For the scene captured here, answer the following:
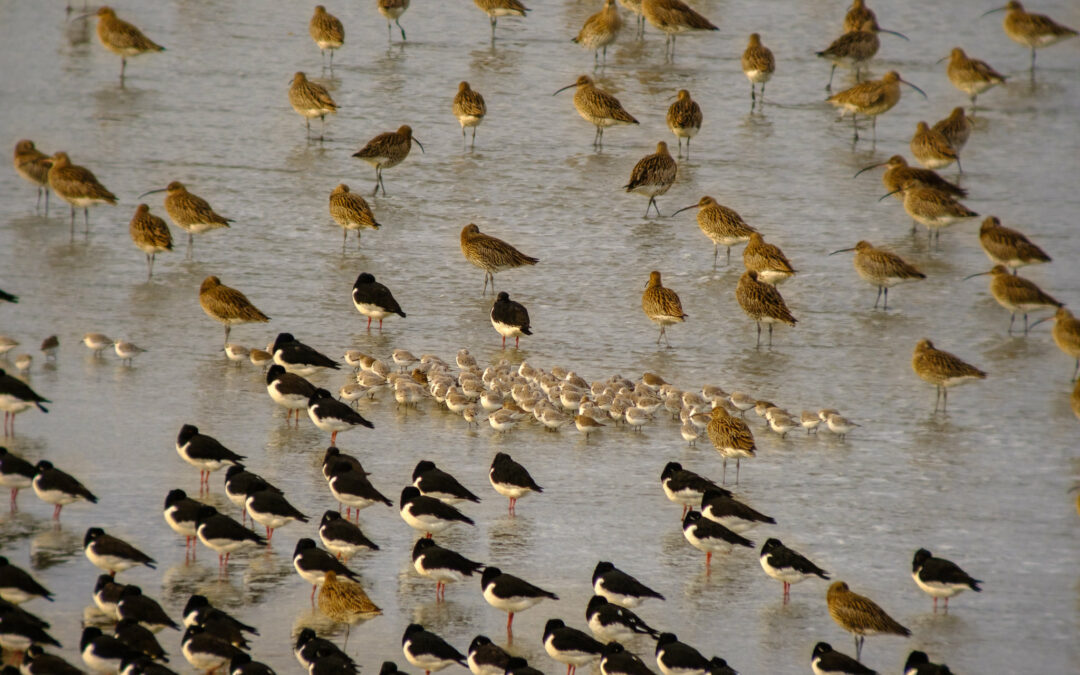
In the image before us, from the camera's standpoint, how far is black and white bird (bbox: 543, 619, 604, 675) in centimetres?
943

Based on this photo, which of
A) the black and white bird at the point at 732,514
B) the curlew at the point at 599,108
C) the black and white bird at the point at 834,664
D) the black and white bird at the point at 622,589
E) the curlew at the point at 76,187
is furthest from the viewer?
the curlew at the point at 599,108

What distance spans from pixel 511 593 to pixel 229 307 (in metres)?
6.54

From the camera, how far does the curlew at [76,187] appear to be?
722 inches

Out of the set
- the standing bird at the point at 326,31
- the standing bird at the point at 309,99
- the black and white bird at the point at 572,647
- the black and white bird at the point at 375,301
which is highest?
the standing bird at the point at 326,31

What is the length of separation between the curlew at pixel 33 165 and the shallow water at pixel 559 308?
519mm

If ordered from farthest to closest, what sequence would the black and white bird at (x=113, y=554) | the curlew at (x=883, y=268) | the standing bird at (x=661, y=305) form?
1. the curlew at (x=883, y=268)
2. the standing bird at (x=661, y=305)
3. the black and white bird at (x=113, y=554)

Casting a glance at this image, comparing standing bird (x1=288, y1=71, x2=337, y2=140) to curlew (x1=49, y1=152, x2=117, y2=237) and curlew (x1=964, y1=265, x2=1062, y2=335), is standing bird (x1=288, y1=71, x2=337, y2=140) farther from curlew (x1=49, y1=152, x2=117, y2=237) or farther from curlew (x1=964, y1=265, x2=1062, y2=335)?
curlew (x1=964, y1=265, x2=1062, y2=335)

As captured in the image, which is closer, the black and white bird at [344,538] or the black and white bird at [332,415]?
the black and white bird at [344,538]

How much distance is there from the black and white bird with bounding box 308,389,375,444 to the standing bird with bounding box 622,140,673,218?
7.71 meters

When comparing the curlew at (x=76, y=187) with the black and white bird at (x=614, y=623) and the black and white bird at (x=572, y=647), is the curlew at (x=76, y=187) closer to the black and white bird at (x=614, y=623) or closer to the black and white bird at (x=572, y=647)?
the black and white bird at (x=614, y=623)

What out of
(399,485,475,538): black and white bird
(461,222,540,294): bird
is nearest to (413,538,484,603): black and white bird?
(399,485,475,538): black and white bird

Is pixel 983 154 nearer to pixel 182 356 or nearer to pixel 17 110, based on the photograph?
pixel 182 356

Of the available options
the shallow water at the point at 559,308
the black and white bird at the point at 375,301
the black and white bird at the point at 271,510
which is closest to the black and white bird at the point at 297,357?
the shallow water at the point at 559,308

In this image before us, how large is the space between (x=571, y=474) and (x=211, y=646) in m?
4.47
